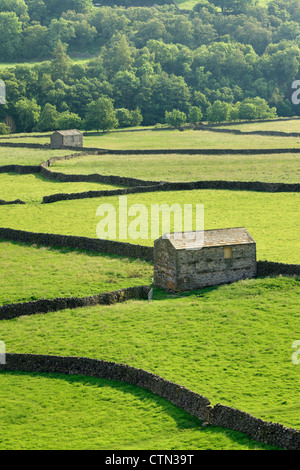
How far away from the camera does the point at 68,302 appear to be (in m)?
47.7

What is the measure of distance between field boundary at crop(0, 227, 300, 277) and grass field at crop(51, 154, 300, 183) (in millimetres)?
28427

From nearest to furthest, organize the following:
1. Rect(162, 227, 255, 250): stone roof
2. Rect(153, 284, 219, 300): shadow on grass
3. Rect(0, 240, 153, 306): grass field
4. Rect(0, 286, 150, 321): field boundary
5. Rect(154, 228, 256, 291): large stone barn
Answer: Rect(0, 286, 150, 321): field boundary → Rect(153, 284, 219, 300): shadow on grass → Rect(154, 228, 256, 291): large stone barn → Rect(162, 227, 255, 250): stone roof → Rect(0, 240, 153, 306): grass field

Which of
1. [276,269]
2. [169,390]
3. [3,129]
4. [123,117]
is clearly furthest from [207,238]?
[123,117]

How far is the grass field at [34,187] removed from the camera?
281ft

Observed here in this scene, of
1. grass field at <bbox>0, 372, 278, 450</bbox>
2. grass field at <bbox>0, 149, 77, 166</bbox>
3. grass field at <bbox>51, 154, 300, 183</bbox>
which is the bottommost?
grass field at <bbox>0, 372, 278, 450</bbox>

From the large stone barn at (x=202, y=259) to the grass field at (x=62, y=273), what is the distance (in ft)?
7.90

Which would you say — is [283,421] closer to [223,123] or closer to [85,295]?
[85,295]

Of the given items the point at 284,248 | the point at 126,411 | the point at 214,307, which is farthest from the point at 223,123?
the point at 126,411

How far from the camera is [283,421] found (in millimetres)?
31109

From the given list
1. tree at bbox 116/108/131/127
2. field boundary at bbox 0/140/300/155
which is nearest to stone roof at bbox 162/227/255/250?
field boundary at bbox 0/140/300/155

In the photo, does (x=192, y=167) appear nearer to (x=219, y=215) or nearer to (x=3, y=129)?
(x=219, y=215)

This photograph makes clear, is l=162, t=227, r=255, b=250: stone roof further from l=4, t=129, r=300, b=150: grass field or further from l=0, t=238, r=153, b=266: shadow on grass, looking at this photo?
l=4, t=129, r=300, b=150: grass field

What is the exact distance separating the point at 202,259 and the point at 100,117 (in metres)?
112

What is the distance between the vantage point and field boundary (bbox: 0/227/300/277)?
50.2 metres
